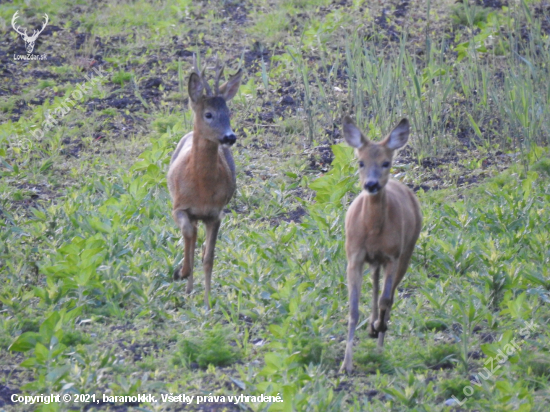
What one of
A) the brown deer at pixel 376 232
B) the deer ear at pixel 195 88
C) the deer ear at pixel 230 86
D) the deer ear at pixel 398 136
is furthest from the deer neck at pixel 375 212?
the deer ear at pixel 230 86

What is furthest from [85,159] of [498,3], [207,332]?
[498,3]

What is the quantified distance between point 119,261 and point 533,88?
18.5ft

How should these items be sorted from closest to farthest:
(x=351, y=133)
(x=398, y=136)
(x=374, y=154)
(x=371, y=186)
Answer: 1. (x=371, y=186)
2. (x=374, y=154)
3. (x=398, y=136)
4. (x=351, y=133)

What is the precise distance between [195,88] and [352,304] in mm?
2410

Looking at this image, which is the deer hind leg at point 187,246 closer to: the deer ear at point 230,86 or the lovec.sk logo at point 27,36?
the deer ear at point 230,86

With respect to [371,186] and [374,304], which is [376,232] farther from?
[374,304]

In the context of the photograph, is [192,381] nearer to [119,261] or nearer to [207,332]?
[207,332]

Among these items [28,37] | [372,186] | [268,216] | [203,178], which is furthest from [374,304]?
[28,37]

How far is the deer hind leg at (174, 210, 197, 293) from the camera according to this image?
6574 millimetres

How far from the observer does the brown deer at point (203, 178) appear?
6559 mm

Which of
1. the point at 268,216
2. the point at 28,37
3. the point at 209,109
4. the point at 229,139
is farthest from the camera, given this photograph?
the point at 28,37

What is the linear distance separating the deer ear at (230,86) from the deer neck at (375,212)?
2012 millimetres

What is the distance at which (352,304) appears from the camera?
17.5 feet

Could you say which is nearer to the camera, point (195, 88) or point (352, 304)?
point (352, 304)
